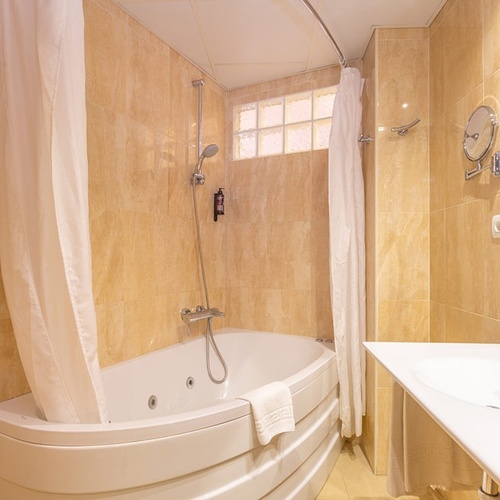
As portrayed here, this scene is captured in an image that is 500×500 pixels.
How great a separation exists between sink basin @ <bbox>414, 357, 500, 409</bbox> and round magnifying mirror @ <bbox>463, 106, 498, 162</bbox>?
795mm

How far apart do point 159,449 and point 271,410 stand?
43 cm

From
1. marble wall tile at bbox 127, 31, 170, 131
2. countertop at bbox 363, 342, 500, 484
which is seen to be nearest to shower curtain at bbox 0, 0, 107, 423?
marble wall tile at bbox 127, 31, 170, 131

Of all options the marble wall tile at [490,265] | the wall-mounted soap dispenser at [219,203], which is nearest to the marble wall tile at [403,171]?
the marble wall tile at [490,265]

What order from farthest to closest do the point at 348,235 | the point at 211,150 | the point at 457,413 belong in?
1. the point at 211,150
2. the point at 348,235
3. the point at 457,413

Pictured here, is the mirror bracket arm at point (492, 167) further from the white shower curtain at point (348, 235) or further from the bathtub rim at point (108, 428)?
the bathtub rim at point (108, 428)

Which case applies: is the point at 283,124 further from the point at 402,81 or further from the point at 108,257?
the point at 108,257

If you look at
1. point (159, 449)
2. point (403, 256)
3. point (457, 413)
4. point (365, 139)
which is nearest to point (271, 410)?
point (159, 449)

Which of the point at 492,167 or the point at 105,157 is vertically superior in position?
the point at 105,157

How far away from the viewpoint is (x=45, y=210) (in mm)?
952

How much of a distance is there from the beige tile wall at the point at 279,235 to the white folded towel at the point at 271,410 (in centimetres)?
100

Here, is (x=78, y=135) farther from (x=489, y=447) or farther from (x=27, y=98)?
(x=489, y=447)

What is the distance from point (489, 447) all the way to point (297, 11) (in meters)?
1.95

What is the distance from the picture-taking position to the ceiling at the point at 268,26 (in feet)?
5.35

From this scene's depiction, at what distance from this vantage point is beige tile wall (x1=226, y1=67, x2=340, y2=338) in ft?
7.34
